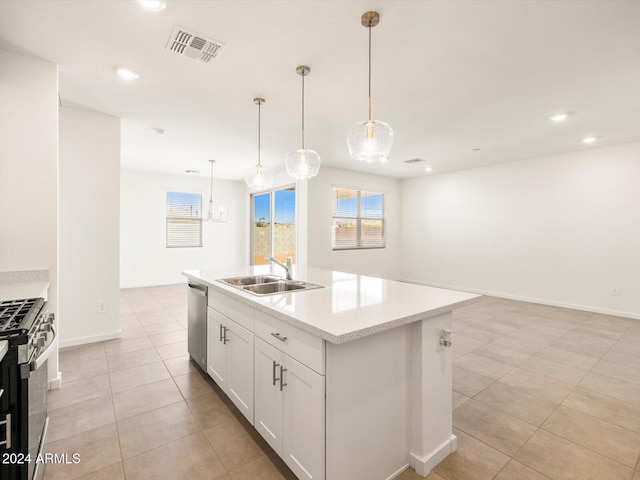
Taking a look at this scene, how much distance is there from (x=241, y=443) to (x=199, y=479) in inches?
12.3

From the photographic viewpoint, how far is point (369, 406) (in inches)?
57.6

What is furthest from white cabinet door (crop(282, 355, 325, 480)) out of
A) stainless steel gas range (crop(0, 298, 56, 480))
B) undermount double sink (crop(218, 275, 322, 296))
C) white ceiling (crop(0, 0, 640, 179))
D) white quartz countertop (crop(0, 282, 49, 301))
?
white ceiling (crop(0, 0, 640, 179))

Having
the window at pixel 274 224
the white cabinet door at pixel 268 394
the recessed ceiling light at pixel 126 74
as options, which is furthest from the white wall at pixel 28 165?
the window at pixel 274 224

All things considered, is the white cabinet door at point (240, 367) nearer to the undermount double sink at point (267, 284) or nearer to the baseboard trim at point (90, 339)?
the undermount double sink at point (267, 284)

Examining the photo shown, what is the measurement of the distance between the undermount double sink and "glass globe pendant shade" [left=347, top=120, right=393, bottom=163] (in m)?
1.03

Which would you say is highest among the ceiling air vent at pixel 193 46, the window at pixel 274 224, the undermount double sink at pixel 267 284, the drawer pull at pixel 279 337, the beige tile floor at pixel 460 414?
the ceiling air vent at pixel 193 46

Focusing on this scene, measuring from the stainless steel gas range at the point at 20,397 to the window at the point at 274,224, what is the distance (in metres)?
5.10

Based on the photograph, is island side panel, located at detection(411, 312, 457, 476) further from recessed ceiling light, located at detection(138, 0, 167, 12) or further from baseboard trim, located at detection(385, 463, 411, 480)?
recessed ceiling light, located at detection(138, 0, 167, 12)

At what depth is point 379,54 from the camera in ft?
7.50

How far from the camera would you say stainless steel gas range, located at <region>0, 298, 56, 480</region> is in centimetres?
112

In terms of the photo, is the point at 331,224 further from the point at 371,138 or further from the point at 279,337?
the point at 279,337

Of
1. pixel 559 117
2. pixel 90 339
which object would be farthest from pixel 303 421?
pixel 559 117

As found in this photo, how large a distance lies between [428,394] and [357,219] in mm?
5307

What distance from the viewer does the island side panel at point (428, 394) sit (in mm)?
1608
